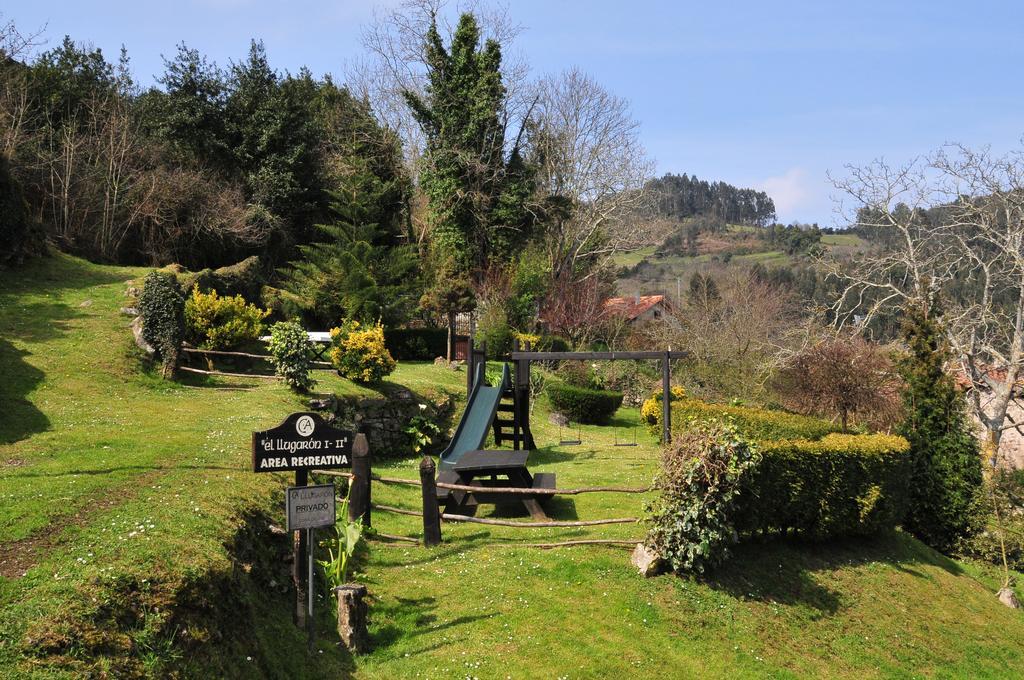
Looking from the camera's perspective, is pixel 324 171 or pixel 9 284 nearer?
pixel 9 284

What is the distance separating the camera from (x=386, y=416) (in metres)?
17.0

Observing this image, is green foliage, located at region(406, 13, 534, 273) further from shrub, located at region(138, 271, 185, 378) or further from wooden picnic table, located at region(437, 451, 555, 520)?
wooden picnic table, located at region(437, 451, 555, 520)

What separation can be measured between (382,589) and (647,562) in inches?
124

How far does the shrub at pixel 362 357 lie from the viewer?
17.3m

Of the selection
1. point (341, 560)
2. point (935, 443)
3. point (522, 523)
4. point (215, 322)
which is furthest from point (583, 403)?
point (341, 560)

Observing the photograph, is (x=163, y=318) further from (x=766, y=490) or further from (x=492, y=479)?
(x=766, y=490)

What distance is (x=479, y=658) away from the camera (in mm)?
7223

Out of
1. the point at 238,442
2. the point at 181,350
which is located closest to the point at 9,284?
the point at 181,350

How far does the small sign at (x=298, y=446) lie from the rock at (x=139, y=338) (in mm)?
9247

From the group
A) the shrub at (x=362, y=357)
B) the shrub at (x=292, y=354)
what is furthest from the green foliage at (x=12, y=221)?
the shrub at (x=362, y=357)

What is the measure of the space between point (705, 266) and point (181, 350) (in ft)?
264

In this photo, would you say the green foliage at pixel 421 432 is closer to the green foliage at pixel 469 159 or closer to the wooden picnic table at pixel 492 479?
the wooden picnic table at pixel 492 479

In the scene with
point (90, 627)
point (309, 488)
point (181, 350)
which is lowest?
point (90, 627)

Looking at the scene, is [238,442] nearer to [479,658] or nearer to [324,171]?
[479,658]
